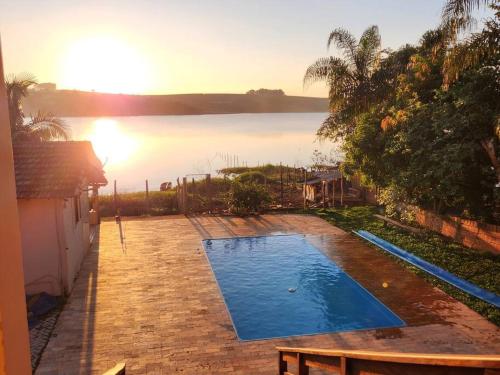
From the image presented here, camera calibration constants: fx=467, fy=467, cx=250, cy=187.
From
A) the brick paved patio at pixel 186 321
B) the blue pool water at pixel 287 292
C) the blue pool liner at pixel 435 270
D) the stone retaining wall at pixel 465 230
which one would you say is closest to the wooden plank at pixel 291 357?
the brick paved patio at pixel 186 321

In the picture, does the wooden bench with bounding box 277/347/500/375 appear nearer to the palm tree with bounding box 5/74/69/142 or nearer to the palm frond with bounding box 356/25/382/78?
the palm tree with bounding box 5/74/69/142

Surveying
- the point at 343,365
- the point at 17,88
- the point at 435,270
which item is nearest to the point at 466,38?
the point at 435,270

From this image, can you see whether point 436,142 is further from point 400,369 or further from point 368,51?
point 400,369

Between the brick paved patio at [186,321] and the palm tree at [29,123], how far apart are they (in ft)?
30.9

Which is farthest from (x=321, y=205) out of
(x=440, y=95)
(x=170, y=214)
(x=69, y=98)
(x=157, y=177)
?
(x=69, y=98)

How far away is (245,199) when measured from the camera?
2538 centimetres

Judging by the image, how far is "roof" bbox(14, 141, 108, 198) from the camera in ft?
43.1

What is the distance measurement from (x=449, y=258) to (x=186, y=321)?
9680mm

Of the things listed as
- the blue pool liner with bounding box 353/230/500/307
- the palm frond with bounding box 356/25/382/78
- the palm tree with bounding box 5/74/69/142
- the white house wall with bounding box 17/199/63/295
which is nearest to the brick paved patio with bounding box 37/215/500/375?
the blue pool liner with bounding box 353/230/500/307

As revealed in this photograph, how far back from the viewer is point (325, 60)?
28500mm

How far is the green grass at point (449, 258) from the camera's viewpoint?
12969 mm

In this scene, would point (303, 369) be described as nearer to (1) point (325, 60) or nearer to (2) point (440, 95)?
(2) point (440, 95)

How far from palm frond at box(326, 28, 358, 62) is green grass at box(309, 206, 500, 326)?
1144 cm

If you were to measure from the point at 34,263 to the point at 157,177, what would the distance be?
41274 mm
